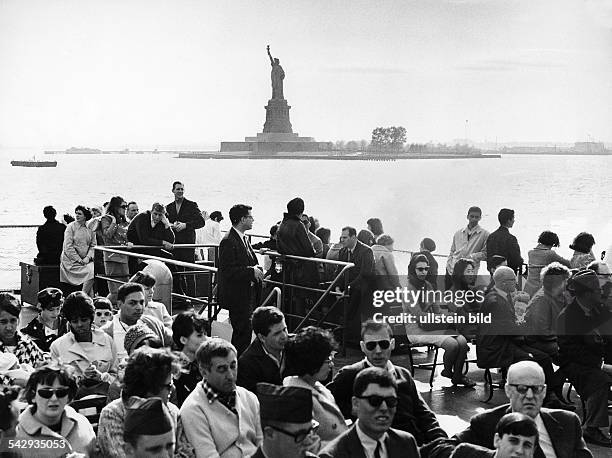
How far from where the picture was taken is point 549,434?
486 cm

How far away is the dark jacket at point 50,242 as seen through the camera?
12.2 meters

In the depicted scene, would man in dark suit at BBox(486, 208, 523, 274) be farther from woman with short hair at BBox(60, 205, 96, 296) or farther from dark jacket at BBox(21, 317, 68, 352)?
dark jacket at BBox(21, 317, 68, 352)

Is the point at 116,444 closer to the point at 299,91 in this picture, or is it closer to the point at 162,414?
the point at 162,414

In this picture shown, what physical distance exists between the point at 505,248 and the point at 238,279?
3.40m

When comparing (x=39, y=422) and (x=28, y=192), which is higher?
(x=39, y=422)

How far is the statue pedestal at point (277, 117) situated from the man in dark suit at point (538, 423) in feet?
309

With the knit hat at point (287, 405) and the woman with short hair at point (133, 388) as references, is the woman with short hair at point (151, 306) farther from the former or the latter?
the knit hat at point (287, 405)

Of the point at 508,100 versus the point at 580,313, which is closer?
the point at 580,313

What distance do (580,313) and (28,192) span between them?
87.6 m

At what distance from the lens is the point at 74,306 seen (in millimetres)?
5980

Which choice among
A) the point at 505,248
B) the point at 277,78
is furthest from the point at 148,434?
the point at 277,78

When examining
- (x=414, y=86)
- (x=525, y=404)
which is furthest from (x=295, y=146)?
(x=525, y=404)

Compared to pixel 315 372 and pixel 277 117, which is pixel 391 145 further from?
pixel 315 372

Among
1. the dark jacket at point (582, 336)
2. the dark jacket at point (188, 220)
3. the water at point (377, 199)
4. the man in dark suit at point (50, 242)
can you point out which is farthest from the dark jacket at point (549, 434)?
the water at point (377, 199)
